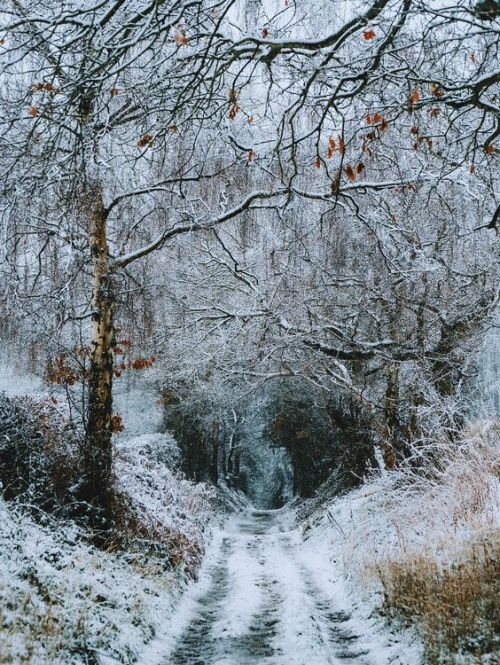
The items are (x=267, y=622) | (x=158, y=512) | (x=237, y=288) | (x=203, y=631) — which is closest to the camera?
(x=203, y=631)

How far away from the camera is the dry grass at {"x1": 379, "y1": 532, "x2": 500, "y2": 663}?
3797mm

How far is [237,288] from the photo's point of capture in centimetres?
1293

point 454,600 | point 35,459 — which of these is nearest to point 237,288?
point 35,459

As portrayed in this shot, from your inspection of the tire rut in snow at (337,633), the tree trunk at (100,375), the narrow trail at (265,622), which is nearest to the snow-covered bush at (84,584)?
the narrow trail at (265,622)

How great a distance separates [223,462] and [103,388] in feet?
76.5

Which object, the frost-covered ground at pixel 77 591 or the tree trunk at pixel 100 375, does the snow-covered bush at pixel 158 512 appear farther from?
the tree trunk at pixel 100 375

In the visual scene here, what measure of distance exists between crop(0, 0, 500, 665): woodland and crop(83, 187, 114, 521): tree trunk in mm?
35

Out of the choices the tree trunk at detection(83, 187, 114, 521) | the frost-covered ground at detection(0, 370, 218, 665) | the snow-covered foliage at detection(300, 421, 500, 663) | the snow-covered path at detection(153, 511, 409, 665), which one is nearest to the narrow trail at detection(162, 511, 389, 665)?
the snow-covered path at detection(153, 511, 409, 665)

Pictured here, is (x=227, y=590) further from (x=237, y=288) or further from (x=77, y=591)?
(x=237, y=288)

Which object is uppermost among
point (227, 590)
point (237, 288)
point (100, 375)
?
point (237, 288)

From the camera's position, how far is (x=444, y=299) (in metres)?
10.9

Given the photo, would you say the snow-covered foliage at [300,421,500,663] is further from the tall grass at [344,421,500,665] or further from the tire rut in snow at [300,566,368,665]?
the tire rut in snow at [300,566,368,665]

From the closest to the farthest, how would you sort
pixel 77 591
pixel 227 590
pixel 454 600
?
pixel 454 600 → pixel 77 591 → pixel 227 590

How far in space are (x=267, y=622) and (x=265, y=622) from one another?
23 millimetres
